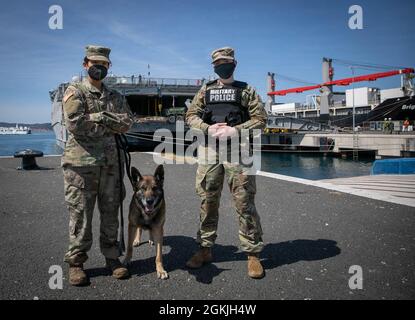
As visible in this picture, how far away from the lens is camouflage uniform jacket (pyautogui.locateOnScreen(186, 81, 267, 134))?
3.62 meters

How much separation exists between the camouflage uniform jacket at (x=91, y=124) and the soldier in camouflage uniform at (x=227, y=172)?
0.97 m

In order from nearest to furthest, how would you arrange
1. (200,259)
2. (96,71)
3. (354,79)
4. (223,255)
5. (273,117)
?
1. (96,71)
2. (200,259)
3. (223,255)
4. (273,117)
5. (354,79)

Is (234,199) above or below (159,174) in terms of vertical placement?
below

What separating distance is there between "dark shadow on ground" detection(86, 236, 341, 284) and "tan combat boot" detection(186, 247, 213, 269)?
0.22 ft

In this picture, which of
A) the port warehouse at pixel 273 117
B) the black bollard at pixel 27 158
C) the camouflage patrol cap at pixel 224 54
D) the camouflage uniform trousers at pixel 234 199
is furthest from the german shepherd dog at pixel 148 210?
the port warehouse at pixel 273 117

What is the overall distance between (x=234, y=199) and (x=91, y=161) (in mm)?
1657

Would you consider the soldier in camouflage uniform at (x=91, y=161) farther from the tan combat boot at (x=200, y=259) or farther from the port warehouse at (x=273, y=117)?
the port warehouse at (x=273, y=117)

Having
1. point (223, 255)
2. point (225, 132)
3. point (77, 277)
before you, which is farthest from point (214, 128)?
point (77, 277)

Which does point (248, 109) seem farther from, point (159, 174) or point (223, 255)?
point (223, 255)

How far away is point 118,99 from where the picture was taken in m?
3.62

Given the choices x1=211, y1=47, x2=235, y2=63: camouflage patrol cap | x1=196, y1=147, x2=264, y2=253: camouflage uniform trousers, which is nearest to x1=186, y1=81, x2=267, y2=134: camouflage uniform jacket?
x1=211, y1=47, x2=235, y2=63: camouflage patrol cap

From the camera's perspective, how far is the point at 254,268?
337 centimetres

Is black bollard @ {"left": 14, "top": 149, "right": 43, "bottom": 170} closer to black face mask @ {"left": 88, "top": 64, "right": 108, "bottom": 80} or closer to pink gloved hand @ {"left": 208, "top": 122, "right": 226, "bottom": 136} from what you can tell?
black face mask @ {"left": 88, "top": 64, "right": 108, "bottom": 80}

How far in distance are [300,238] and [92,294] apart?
3.02 m
